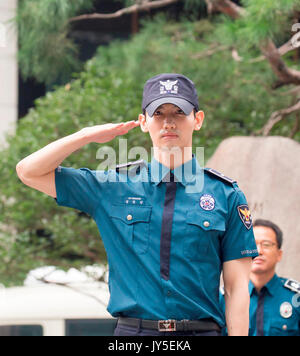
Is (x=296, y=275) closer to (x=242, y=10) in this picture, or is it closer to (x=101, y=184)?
(x=242, y=10)

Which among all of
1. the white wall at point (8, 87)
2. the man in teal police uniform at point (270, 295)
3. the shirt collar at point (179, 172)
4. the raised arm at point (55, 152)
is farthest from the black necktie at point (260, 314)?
the white wall at point (8, 87)

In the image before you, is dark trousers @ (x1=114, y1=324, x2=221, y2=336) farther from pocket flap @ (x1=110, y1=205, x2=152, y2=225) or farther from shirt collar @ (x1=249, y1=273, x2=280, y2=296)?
shirt collar @ (x1=249, y1=273, x2=280, y2=296)

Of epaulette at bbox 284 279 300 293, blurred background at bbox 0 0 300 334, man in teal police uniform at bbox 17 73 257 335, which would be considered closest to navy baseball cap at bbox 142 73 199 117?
man in teal police uniform at bbox 17 73 257 335

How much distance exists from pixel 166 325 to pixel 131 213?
1.07 feet

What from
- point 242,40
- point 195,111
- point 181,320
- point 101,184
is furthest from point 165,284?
point 242,40

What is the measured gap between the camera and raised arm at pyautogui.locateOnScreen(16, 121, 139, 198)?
1766 mm

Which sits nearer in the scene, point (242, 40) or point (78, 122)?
point (242, 40)

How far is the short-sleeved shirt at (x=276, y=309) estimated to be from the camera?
2977 millimetres

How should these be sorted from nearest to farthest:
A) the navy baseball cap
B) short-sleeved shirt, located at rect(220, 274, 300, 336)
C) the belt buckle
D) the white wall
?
the belt buckle
the navy baseball cap
short-sleeved shirt, located at rect(220, 274, 300, 336)
the white wall

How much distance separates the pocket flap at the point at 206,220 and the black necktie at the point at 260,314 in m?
1.35

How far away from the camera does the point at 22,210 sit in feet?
14.4

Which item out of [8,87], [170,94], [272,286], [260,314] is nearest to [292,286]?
[272,286]

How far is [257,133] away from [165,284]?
2.81 m

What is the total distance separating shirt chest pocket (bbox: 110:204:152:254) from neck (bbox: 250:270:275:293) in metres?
1.43
